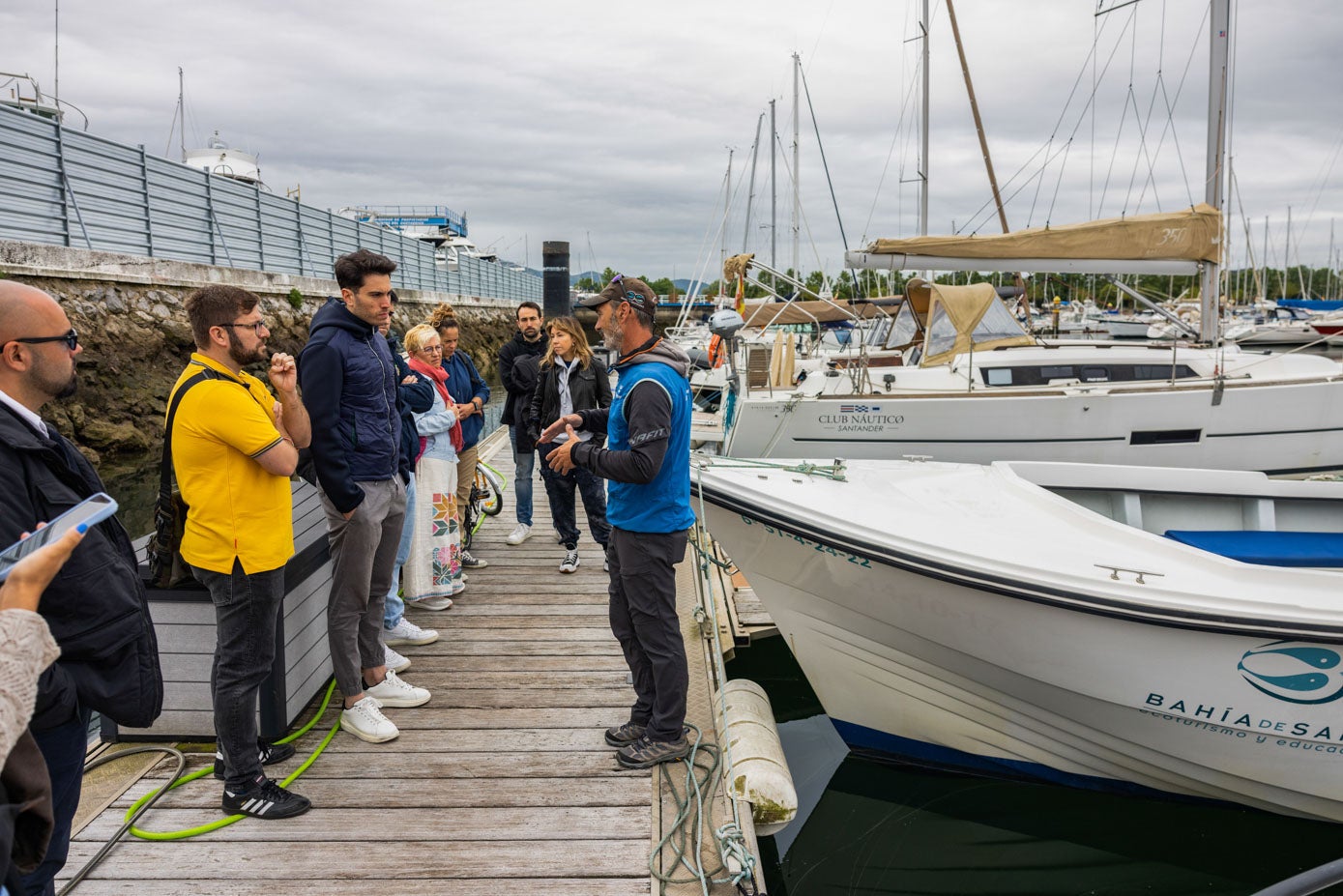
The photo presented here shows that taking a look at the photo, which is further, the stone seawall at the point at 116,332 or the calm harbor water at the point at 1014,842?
the stone seawall at the point at 116,332

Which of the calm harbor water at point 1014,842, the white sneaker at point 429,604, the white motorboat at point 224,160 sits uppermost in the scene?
the white motorboat at point 224,160

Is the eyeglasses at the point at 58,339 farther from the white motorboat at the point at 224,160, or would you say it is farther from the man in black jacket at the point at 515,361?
the white motorboat at the point at 224,160

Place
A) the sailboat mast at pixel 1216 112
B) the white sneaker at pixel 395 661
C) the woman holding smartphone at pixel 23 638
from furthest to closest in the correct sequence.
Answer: the sailboat mast at pixel 1216 112
the white sneaker at pixel 395 661
the woman holding smartphone at pixel 23 638

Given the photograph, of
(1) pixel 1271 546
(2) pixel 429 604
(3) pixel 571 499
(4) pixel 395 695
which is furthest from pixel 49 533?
(1) pixel 1271 546

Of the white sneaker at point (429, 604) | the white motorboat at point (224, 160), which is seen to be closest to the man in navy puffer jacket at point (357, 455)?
the white sneaker at point (429, 604)

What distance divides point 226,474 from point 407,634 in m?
2.03

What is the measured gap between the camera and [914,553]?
4.16m

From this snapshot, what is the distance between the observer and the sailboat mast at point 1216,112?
30.1ft

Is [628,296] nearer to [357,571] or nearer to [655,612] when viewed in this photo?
[655,612]

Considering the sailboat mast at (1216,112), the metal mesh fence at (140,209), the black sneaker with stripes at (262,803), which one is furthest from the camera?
the metal mesh fence at (140,209)

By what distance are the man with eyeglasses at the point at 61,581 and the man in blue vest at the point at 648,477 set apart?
1.53 m

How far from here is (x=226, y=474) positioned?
109 inches

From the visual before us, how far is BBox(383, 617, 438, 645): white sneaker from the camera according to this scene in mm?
4551

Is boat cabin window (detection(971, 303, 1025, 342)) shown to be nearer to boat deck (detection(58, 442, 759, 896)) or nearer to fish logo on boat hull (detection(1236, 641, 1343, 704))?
fish logo on boat hull (detection(1236, 641, 1343, 704))
